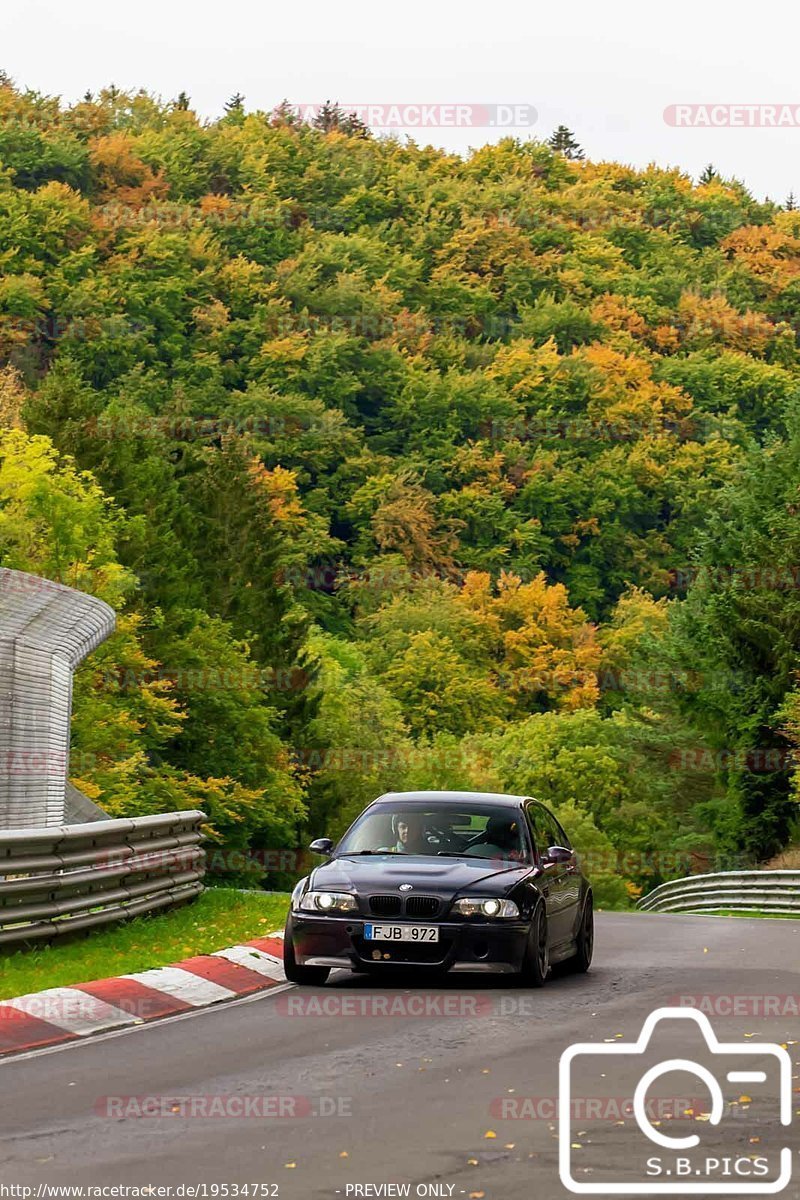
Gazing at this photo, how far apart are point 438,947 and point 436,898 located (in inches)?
12.9

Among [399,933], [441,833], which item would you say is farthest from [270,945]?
[399,933]

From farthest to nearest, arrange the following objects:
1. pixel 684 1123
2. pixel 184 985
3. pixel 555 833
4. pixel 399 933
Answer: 1. pixel 555 833
2. pixel 399 933
3. pixel 184 985
4. pixel 684 1123

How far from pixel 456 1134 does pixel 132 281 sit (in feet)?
398

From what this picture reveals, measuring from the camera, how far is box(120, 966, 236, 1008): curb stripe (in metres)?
13.4

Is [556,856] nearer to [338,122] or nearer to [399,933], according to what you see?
[399,933]

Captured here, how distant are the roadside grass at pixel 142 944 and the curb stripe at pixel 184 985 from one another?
0.24 meters

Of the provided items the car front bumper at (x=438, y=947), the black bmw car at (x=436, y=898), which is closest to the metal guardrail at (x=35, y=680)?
the black bmw car at (x=436, y=898)

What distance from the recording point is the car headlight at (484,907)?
13.9 meters

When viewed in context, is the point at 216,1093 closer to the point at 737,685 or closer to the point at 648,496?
the point at 737,685

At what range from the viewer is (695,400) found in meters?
127

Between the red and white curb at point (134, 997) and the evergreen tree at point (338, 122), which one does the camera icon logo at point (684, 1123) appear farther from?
the evergreen tree at point (338, 122)

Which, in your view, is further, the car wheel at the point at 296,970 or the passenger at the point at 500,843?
the passenger at the point at 500,843

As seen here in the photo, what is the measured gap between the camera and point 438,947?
13.8 meters

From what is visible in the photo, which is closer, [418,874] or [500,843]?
[418,874]
